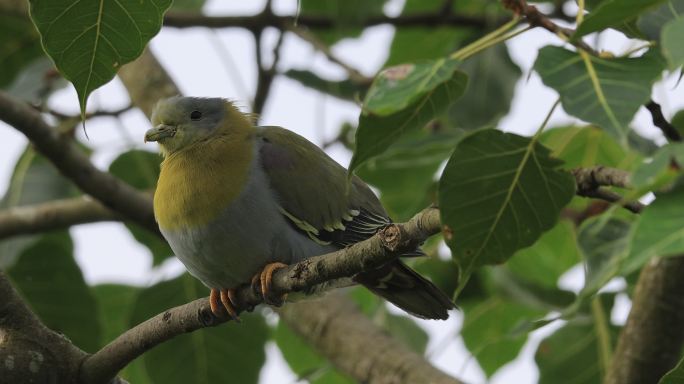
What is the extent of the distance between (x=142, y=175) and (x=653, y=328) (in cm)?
296

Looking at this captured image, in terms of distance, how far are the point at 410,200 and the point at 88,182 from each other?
169 centimetres

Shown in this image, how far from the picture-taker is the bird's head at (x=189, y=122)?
417 centimetres

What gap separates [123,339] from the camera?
2953mm

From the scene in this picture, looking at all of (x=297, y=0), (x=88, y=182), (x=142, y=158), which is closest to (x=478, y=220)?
(x=297, y=0)

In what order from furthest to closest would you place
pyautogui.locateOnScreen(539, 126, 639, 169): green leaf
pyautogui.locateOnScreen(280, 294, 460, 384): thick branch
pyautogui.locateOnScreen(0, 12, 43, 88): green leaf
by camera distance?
pyautogui.locateOnScreen(0, 12, 43, 88): green leaf → pyautogui.locateOnScreen(539, 126, 639, 169): green leaf → pyautogui.locateOnScreen(280, 294, 460, 384): thick branch

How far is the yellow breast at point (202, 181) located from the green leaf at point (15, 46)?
227cm

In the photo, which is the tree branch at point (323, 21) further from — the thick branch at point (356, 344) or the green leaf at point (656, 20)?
the green leaf at point (656, 20)

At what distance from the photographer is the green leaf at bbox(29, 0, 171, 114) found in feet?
8.39

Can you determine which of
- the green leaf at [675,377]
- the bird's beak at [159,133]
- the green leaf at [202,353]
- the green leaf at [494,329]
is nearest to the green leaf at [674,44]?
the green leaf at [675,377]

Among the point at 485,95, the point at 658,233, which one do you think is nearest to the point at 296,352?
the point at 485,95

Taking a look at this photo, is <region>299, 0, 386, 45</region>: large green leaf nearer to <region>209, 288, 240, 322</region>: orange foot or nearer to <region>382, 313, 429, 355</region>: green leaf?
<region>382, 313, 429, 355</region>: green leaf

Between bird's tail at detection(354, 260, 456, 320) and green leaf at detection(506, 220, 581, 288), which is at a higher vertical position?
bird's tail at detection(354, 260, 456, 320)

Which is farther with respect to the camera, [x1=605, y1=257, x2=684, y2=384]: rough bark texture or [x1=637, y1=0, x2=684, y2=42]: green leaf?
[x1=605, y1=257, x2=684, y2=384]: rough bark texture

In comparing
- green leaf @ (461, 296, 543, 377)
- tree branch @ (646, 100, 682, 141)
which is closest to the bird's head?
green leaf @ (461, 296, 543, 377)
